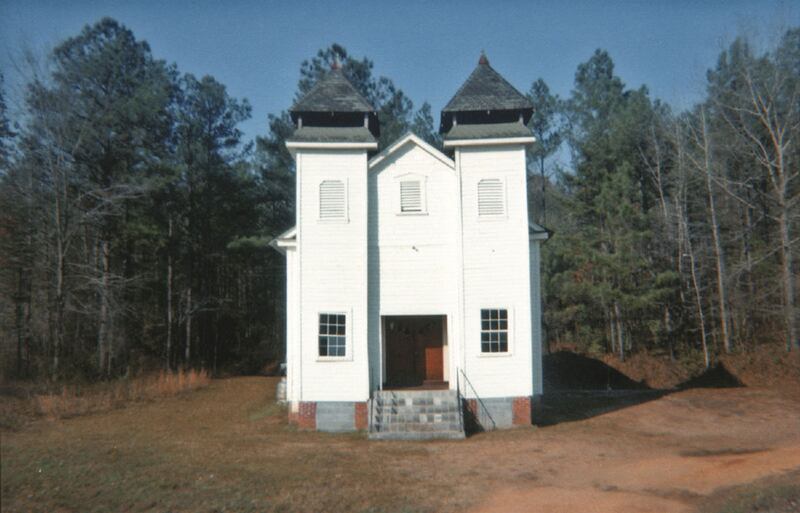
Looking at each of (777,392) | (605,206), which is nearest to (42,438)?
(777,392)

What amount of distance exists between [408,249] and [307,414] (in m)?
5.41

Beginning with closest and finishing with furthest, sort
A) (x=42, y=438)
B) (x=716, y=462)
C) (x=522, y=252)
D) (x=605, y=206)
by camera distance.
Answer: (x=716, y=462) < (x=42, y=438) < (x=522, y=252) < (x=605, y=206)

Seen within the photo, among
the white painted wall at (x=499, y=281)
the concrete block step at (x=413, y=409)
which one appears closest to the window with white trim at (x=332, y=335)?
the concrete block step at (x=413, y=409)

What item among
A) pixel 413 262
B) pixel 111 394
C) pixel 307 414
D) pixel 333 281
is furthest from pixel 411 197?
pixel 111 394

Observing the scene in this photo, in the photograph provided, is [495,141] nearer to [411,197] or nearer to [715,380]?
[411,197]

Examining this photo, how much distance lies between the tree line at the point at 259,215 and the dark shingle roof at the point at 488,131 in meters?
13.4

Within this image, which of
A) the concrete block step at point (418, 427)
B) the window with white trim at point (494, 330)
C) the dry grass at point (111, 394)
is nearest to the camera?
the concrete block step at point (418, 427)

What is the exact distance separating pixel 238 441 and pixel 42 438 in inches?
178

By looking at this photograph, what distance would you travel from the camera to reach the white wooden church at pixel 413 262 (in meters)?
16.0

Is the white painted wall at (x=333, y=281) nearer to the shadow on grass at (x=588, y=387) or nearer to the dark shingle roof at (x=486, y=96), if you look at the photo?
the dark shingle roof at (x=486, y=96)

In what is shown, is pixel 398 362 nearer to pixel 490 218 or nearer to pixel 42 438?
pixel 490 218

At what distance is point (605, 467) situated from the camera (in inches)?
461

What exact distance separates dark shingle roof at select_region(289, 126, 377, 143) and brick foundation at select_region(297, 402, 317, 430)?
7457 millimetres

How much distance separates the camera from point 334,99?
17391 mm
